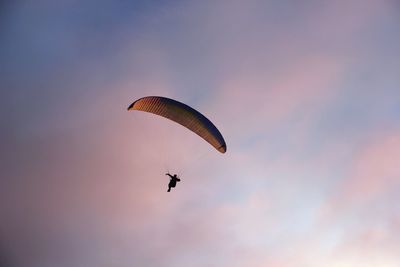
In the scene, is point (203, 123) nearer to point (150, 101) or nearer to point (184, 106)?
point (184, 106)

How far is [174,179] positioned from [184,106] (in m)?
8.42

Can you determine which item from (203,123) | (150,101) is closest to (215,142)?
(203,123)

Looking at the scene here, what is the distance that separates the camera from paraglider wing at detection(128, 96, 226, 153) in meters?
36.5

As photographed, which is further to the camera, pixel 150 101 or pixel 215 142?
pixel 215 142

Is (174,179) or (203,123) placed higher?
(203,123)

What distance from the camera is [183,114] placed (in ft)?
123

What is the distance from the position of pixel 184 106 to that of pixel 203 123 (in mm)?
2659

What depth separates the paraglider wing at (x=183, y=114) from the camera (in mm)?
36469

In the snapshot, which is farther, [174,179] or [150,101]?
[174,179]

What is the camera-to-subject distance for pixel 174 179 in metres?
40.1

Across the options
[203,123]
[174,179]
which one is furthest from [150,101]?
[174,179]

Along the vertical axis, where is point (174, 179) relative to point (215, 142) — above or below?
below

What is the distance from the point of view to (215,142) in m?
38.7

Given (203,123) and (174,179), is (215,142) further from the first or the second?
(174,179)
